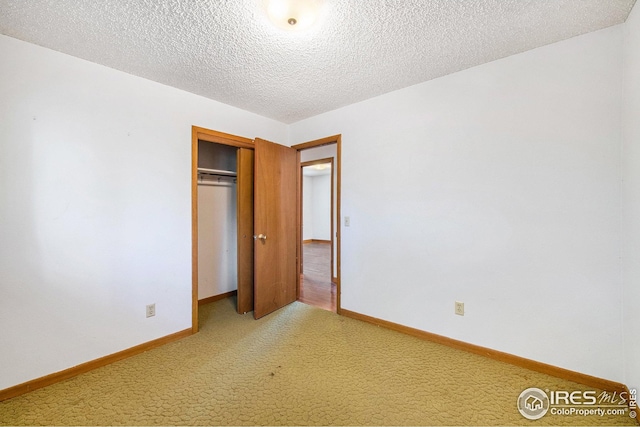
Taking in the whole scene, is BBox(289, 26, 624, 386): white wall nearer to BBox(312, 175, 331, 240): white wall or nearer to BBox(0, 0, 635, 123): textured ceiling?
BBox(0, 0, 635, 123): textured ceiling

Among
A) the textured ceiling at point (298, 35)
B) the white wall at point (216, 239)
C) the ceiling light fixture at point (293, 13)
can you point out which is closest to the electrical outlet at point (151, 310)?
the white wall at point (216, 239)

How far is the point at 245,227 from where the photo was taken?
3143 millimetres

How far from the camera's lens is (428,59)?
6.75 feet

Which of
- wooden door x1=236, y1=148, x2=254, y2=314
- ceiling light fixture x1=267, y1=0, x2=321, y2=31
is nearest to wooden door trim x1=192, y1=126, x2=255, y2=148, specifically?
wooden door x1=236, y1=148, x2=254, y2=314

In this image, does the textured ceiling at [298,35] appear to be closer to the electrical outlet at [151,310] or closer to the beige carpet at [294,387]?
the electrical outlet at [151,310]

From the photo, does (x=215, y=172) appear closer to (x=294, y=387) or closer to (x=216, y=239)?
(x=216, y=239)

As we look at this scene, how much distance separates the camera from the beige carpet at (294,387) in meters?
1.52

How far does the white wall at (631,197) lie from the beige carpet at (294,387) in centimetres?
45

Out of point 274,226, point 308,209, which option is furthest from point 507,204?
point 308,209

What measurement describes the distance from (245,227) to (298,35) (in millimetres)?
2137

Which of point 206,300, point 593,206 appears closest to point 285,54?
point 593,206

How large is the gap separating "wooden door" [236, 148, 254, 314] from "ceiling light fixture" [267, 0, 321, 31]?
1721 mm

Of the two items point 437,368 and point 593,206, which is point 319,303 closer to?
point 437,368

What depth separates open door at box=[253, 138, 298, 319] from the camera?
9.68ft
